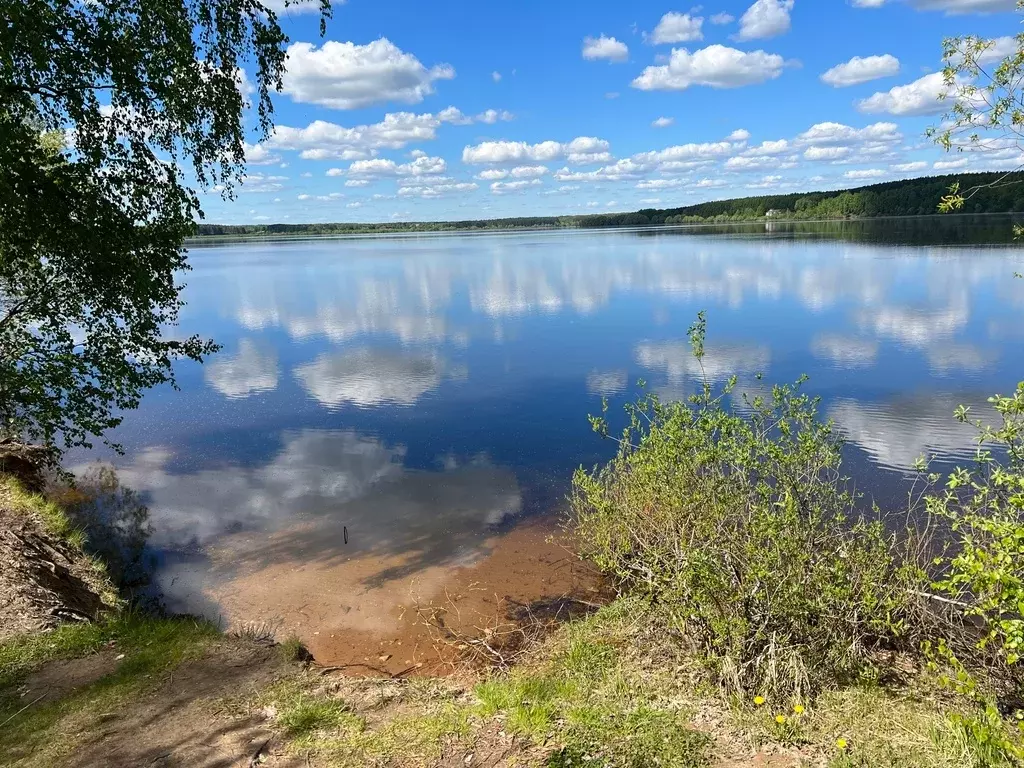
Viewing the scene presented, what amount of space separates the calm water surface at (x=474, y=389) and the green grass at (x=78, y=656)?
10.5 ft

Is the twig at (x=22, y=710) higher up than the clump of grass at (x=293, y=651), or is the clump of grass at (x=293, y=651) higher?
the twig at (x=22, y=710)

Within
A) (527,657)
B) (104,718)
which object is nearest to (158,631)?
(104,718)

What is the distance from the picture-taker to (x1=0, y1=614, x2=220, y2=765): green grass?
567 centimetres

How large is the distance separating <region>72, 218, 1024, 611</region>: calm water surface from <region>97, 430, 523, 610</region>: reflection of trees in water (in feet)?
0.21

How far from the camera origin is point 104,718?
→ 6.02 meters

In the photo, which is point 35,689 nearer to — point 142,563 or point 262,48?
point 142,563

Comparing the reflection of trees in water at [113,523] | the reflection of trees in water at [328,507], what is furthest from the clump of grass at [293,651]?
the reflection of trees in water at [113,523]

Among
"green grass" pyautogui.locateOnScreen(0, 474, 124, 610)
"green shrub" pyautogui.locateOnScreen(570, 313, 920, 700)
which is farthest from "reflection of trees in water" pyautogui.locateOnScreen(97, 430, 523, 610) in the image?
"green shrub" pyautogui.locateOnScreen(570, 313, 920, 700)

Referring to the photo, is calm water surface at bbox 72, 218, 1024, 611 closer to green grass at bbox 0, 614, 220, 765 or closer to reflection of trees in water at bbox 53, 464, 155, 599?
reflection of trees in water at bbox 53, 464, 155, 599

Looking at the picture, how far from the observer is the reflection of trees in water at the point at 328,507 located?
41.6 feet

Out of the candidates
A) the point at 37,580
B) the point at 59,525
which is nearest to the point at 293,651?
the point at 37,580

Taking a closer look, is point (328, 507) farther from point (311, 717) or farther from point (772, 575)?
point (772, 575)

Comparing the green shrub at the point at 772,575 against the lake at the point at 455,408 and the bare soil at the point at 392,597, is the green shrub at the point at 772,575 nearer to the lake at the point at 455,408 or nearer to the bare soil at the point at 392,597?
the bare soil at the point at 392,597

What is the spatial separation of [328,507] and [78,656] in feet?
24.7
